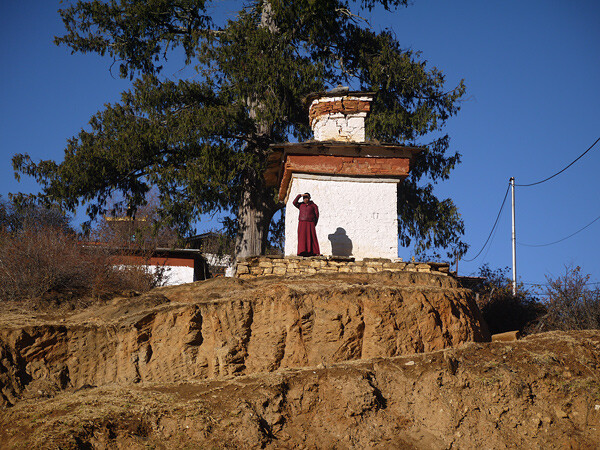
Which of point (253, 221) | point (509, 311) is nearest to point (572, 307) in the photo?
point (509, 311)

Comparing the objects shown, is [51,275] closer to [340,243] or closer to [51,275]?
[51,275]

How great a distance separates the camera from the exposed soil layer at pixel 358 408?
288 inches

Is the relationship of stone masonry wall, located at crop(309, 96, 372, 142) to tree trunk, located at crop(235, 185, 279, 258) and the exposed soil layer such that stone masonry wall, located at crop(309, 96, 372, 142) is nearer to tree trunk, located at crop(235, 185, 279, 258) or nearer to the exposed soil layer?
tree trunk, located at crop(235, 185, 279, 258)

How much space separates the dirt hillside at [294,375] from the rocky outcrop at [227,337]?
18 millimetres

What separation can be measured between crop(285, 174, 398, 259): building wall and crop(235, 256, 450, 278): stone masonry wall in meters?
1.51

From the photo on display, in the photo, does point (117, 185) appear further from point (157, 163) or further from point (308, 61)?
point (308, 61)

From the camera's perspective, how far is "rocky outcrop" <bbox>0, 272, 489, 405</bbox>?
28.7 ft

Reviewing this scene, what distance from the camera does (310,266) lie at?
12242 mm

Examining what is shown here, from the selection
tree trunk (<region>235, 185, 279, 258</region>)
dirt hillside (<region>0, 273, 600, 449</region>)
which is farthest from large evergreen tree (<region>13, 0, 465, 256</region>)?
dirt hillside (<region>0, 273, 600, 449</region>)

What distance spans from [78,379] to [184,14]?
14918mm

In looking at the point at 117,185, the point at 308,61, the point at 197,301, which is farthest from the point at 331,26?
the point at 197,301

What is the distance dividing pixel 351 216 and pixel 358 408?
6835 millimetres

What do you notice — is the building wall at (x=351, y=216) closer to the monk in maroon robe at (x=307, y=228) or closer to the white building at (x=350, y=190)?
the white building at (x=350, y=190)

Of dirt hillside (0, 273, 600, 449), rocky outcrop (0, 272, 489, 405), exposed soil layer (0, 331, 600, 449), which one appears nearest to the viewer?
exposed soil layer (0, 331, 600, 449)
